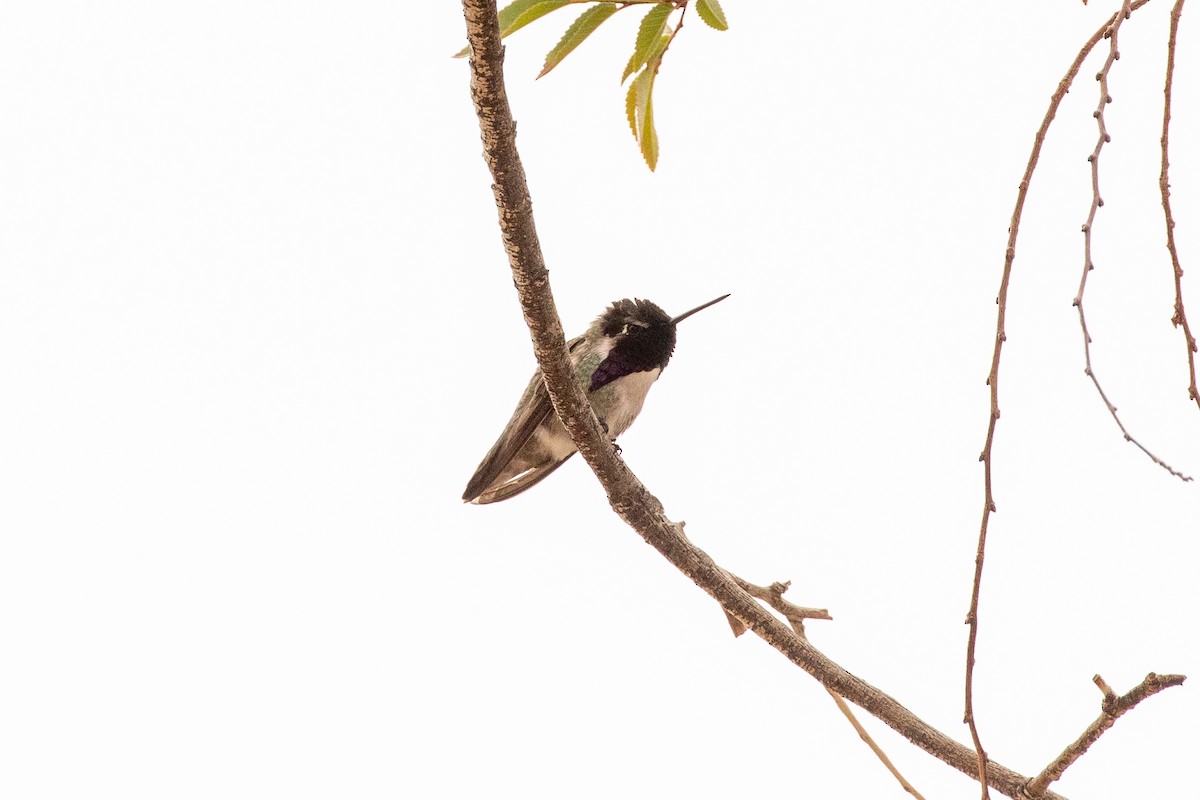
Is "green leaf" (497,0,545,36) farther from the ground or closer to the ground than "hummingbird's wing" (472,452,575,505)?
closer to the ground

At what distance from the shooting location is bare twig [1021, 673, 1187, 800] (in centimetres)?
162

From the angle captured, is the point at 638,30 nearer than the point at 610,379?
Yes

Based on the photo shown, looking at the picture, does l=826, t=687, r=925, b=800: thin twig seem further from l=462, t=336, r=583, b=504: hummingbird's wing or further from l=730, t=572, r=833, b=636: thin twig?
l=462, t=336, r=583, b=504: hummingbird's wing

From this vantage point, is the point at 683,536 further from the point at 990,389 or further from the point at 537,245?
the point at 990,389

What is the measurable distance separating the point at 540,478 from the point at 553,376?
4.54 ft

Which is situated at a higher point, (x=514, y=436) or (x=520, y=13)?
(x=514, y=436)

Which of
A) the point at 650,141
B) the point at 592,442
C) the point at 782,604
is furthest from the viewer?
the point at 782,604

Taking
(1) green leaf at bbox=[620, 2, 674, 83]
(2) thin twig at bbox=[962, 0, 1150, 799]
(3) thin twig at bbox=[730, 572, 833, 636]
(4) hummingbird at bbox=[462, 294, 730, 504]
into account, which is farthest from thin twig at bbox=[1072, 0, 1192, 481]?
(4) hummingbird at bbox=[462, 294, 730, 504]

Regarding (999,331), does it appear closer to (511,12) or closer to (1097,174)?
(1097,174)

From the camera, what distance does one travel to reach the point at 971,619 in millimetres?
1267

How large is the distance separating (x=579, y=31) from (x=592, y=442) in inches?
38.2

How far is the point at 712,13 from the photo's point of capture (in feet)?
4.44

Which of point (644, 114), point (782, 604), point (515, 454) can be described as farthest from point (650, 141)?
point (515, 454)

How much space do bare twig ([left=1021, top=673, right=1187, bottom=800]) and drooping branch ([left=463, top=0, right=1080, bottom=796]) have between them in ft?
0.28
